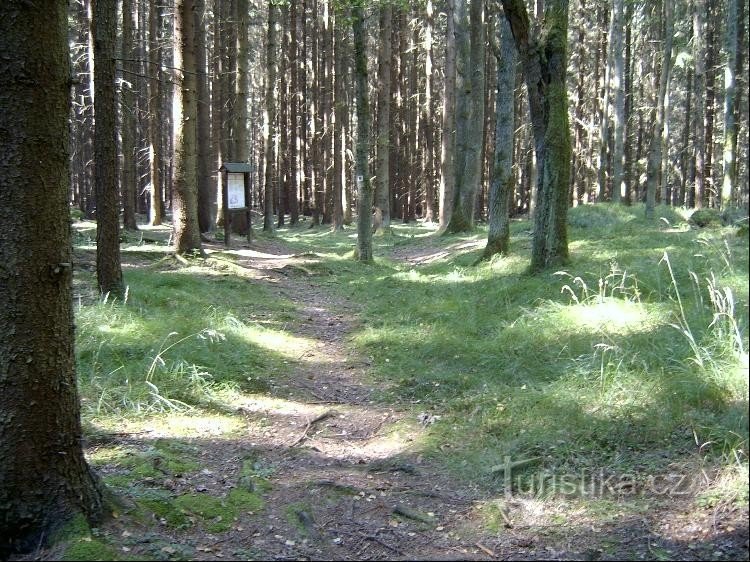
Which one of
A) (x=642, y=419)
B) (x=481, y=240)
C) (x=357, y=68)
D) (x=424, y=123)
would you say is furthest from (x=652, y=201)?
(x=424, y=123)

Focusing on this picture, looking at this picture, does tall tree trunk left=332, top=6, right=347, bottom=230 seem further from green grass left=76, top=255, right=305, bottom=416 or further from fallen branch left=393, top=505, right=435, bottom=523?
fallen branch left=393, top=505, right=435, bottom=523

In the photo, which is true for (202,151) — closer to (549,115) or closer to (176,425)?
(549,115)

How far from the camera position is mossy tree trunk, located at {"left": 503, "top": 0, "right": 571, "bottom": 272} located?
9.48m

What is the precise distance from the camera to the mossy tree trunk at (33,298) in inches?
128

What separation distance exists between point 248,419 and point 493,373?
2580mm

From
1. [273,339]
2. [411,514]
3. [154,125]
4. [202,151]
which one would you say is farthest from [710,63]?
[411,514]

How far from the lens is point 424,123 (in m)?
38.3

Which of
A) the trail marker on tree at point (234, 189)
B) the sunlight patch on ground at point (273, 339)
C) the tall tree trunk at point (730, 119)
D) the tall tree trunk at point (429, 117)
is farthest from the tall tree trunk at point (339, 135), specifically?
the sunlight patch on ground at point (273, 339)

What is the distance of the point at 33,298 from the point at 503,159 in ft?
35.1

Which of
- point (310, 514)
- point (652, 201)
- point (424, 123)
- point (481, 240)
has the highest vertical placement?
point (424, 123)

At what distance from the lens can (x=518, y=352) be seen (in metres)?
6.77

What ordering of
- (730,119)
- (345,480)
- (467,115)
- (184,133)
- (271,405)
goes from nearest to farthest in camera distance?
(345,480)
(271,405)
(184,133)
(467,115)
(730,119)

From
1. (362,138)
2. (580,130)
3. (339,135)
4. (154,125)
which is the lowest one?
(362,138)

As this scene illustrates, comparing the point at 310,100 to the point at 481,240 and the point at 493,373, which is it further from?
the point at 493,373
